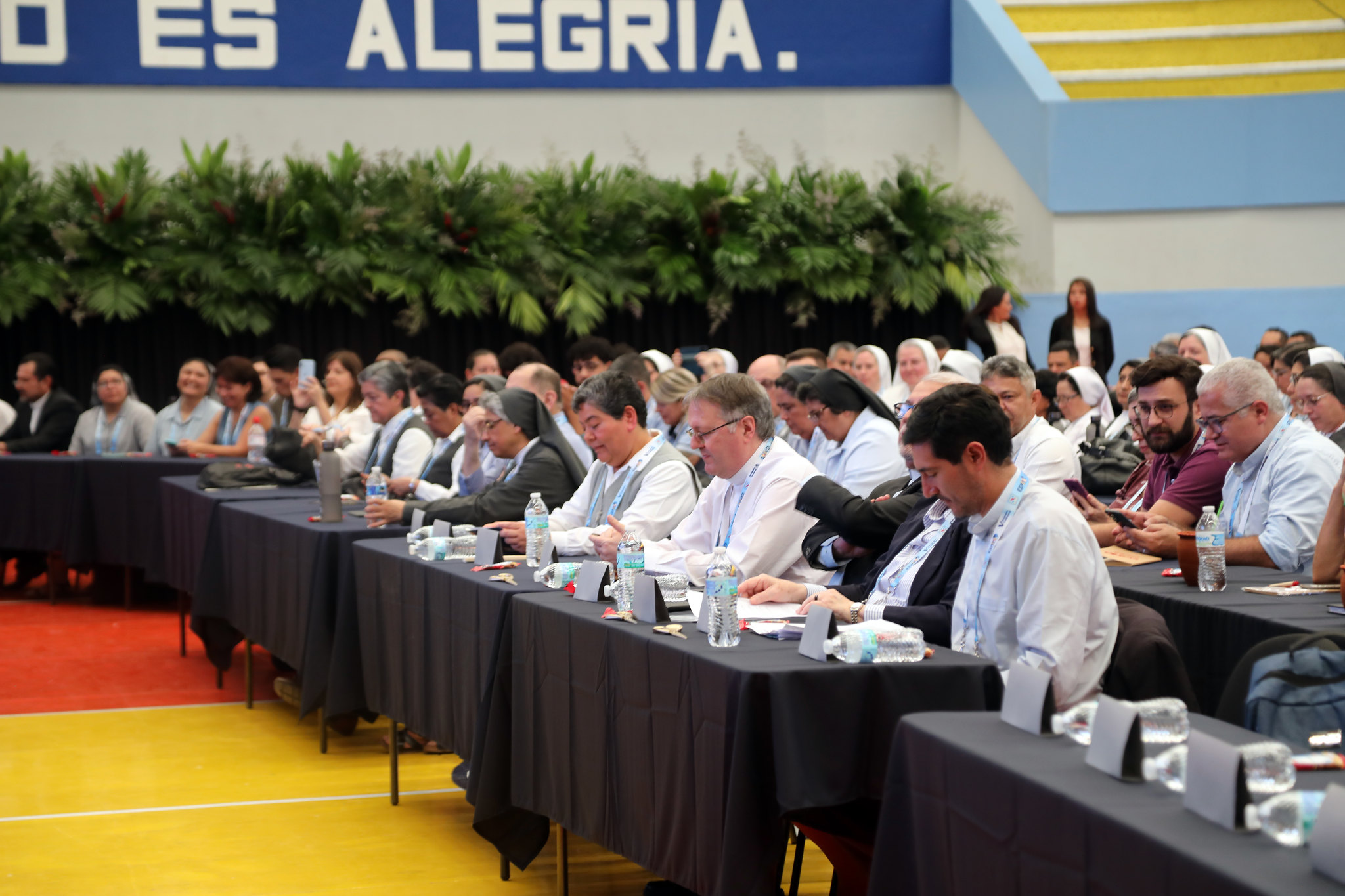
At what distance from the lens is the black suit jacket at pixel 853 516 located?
3.62 meters

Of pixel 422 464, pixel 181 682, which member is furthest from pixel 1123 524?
pixel 181 682

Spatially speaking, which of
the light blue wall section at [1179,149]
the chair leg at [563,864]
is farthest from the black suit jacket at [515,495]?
the light blue wall section at [1179,149]

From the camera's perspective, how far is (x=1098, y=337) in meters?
9.98

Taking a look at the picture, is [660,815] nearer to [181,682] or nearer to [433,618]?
[433,618]

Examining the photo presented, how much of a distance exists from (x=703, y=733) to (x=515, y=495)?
2.51m

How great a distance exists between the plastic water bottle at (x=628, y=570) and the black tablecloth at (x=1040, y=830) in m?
1.06

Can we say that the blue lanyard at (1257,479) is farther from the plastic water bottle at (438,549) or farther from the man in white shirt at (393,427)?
the man in white shirt at (393,427)

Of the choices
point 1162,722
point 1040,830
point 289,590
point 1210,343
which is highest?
point 1210,343

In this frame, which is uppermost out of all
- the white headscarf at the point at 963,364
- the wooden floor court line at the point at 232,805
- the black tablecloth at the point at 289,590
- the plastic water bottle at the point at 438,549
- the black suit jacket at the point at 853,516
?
the white headscarf at the point at 963,364

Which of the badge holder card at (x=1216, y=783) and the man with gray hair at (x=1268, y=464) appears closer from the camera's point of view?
the badge holder card at (x=1216, y=783)

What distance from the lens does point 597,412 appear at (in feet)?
14.6

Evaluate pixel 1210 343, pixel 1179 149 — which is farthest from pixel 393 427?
pixel 1179 149

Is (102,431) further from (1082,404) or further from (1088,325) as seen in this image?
(1088,325)

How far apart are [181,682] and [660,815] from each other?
424 centimetres
